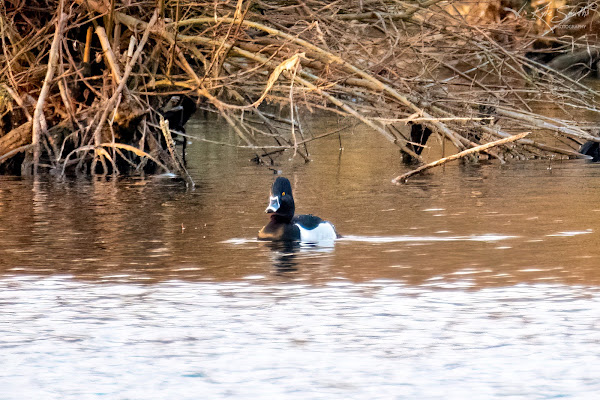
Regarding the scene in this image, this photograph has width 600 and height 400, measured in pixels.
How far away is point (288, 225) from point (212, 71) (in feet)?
21.4

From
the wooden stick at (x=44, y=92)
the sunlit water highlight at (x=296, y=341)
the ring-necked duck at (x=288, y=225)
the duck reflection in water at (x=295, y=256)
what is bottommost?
the sunlit water highlight at (x=296, y=341)

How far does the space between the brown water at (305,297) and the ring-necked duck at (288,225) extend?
0.68 feet

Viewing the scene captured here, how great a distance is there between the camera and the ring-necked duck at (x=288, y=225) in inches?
414

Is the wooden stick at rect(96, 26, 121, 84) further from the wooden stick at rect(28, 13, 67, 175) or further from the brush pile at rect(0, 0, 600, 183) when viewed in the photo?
the wooden stick at rect(28, 13, 67, 175)

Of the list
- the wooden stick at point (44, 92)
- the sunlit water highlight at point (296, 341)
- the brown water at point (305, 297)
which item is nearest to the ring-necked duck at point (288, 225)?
the brown water at point (305, 297)

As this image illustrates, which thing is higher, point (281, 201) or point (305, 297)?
point (281, 201)

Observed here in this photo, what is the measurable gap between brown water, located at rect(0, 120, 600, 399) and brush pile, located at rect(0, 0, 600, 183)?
2178mm

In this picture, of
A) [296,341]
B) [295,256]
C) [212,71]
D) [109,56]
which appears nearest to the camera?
[296,341]

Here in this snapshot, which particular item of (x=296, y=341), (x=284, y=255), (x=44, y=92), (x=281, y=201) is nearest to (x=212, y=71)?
(x=44, y=92)

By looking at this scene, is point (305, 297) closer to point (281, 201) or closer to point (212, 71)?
point (281, 201)

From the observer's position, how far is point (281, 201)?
10609 mm

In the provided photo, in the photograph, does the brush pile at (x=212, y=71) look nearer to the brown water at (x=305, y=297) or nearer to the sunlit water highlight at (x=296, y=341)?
the brown water at (x=305, y=297)

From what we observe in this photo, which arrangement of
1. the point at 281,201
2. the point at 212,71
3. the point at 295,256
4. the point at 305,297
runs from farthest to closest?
the point at 212,71, the point at 281,201, the point at 295,256, the point at 305,297

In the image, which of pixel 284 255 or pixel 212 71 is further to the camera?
pixel 212 71
